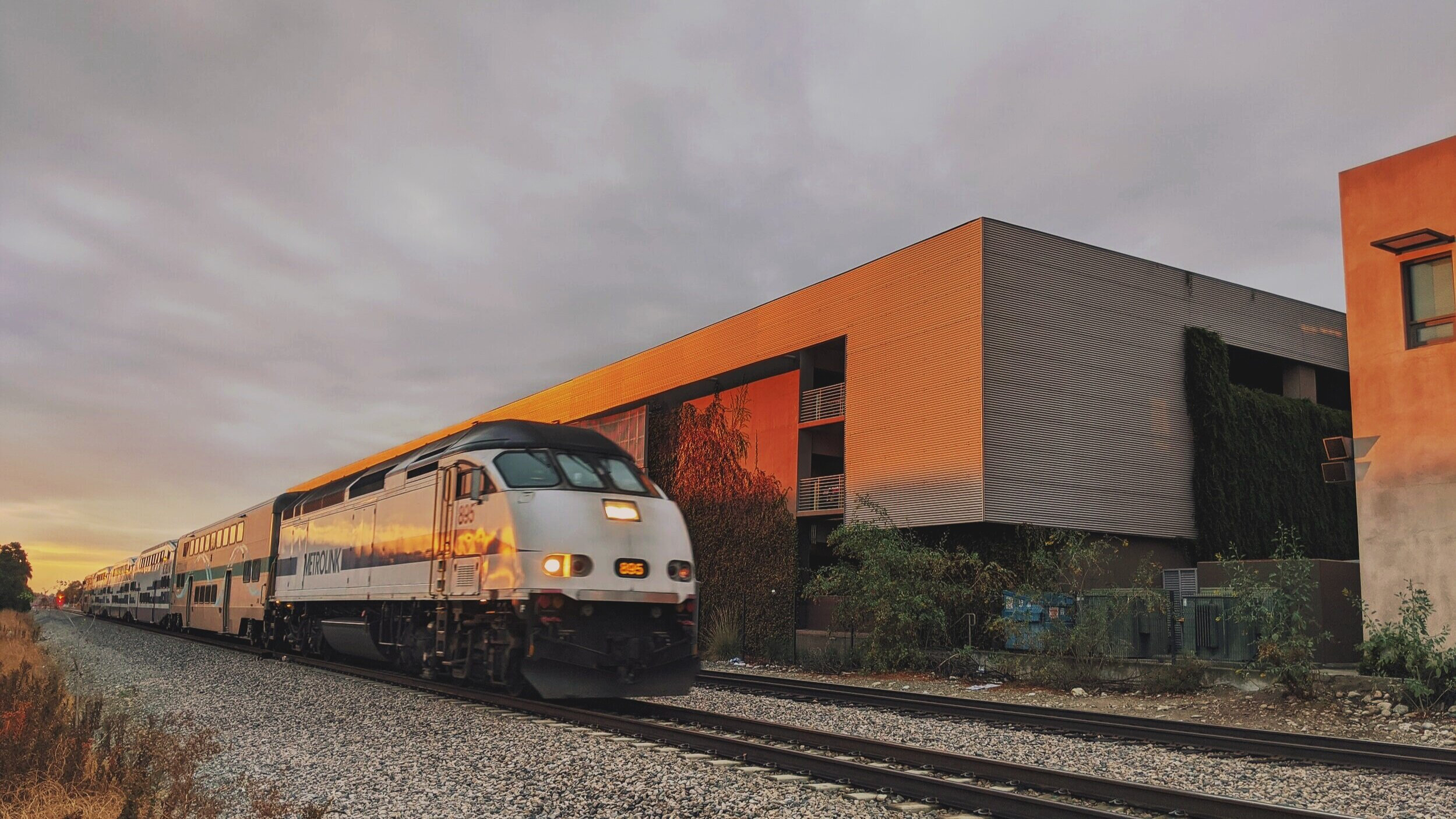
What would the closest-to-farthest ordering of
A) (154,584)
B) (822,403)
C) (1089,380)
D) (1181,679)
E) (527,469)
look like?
(527,469)
(1181,679)
(1089,380)
(822,403)
(154,584)

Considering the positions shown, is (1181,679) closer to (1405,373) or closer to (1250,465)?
(1405,373)

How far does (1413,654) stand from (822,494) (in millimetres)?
17205

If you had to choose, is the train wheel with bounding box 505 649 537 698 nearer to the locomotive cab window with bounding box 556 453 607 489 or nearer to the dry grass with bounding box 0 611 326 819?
the locomotive cab window with bounding box 556 453 607 489

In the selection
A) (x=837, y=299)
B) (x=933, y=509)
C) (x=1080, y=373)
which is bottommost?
(x=933, y=509)

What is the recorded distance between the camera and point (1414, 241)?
17.9 meters

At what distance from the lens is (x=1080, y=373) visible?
27.2m

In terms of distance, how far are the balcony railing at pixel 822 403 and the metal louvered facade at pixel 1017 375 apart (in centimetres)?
10

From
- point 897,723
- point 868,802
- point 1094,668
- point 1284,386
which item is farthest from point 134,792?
point 1284,386

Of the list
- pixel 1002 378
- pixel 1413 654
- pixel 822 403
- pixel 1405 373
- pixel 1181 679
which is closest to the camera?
pixel 1413 654

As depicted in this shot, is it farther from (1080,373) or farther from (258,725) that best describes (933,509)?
(258,725)

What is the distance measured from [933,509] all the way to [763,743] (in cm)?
1606

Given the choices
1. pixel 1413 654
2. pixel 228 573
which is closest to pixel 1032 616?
pixel 1413 654

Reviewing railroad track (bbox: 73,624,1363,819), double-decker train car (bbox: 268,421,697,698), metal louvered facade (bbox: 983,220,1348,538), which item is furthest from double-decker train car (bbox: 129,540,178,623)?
railroad track (bbox: 73,624,1363,819)

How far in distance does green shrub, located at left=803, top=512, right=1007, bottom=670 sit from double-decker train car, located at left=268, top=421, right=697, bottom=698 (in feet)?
35.6
